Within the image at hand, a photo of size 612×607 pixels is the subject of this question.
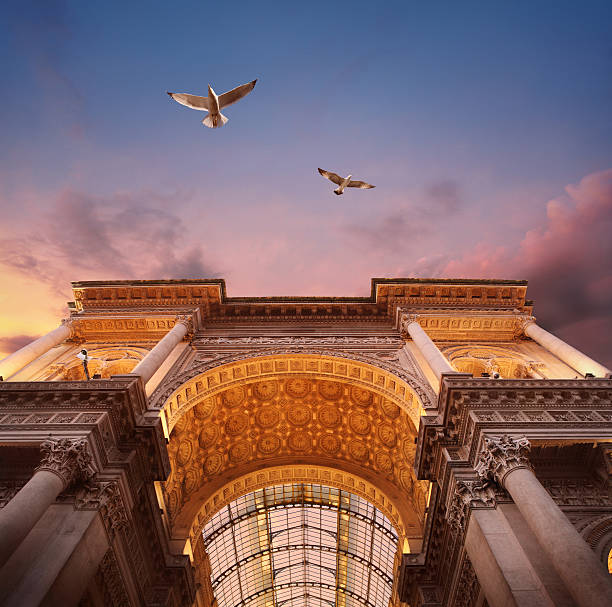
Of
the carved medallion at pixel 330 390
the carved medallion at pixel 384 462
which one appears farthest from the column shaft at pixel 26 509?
the carved medallion at pixel 384 462

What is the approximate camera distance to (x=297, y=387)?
2294cm

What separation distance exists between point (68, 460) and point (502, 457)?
1245cm

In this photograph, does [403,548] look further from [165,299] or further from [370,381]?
[165,299]

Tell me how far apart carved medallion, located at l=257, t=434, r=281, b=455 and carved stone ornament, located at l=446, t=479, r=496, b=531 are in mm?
12495

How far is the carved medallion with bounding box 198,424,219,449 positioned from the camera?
2141 cm

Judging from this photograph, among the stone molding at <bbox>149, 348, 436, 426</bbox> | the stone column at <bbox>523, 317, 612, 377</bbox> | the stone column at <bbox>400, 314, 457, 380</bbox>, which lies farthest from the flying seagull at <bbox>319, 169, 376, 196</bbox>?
the stone column at <bbox>523, 317, 612, 377</bbox>

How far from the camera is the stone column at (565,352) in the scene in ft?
56.4

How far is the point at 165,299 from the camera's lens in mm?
24391

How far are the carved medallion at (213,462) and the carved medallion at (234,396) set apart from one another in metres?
2.74

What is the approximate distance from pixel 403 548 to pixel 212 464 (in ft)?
33.3

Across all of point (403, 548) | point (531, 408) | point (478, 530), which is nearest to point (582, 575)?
point (478, 530)

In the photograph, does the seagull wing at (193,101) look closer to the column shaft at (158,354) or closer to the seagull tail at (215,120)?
the seagull tail at (215,120)

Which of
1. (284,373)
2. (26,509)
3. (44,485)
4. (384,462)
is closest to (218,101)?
(284,373)

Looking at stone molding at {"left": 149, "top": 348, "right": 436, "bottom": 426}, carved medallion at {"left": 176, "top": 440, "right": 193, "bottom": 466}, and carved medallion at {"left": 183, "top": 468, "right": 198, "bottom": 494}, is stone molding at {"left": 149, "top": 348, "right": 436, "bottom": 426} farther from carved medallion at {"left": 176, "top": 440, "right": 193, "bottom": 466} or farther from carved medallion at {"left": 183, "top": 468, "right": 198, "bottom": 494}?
carved medallion at {"left": 183, "top": 468, "right": 198, "bottom": 494}
